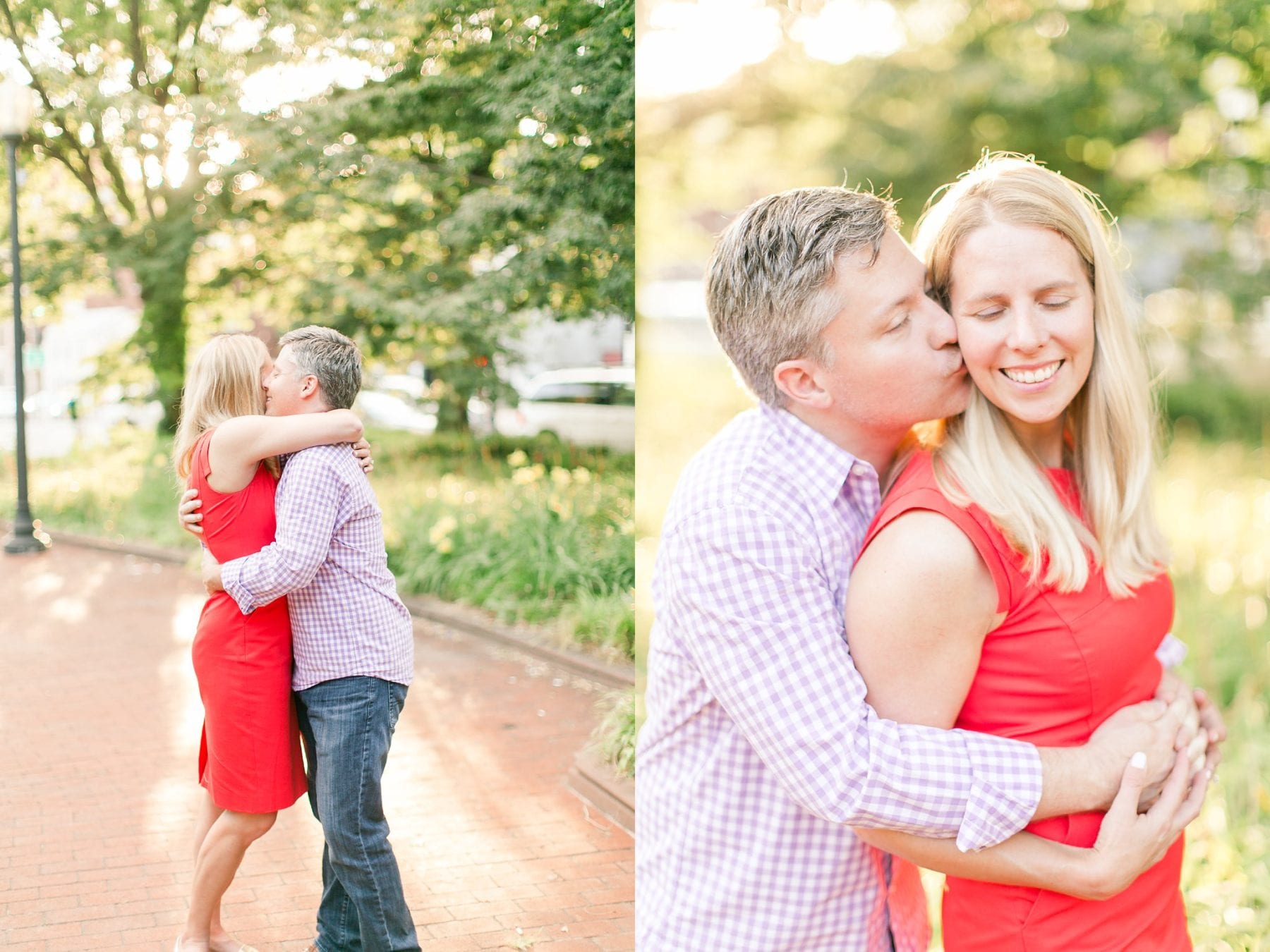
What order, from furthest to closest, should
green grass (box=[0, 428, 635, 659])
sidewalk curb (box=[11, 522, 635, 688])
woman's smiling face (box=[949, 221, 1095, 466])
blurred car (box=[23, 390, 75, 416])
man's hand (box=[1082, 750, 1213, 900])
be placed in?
blurred car (box=[23, 390, 75, 416])
green grass (box=[0, 428, 635, 659])
sidewalk curb (box=[11, 522, 635, 688])
woman's smiling face (box=[949, 221, 1095, 466])
man's hand (box=[1082, 750, 1213, 900])

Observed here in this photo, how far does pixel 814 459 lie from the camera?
1638 millimetres

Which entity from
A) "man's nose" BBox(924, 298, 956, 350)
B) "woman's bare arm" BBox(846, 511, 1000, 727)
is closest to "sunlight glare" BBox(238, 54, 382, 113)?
"man's nose" BBox(924, 298, 956, 350)

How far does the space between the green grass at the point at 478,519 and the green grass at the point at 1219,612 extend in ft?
1.07

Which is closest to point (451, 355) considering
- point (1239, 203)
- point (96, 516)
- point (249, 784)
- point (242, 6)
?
point (96, 516)

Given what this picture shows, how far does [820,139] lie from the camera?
41.4 ft

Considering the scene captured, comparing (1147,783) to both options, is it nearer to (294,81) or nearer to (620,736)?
(294,81)

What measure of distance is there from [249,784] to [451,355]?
5.44 metres

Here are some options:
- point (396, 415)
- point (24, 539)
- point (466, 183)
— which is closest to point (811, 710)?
point (466, 183)

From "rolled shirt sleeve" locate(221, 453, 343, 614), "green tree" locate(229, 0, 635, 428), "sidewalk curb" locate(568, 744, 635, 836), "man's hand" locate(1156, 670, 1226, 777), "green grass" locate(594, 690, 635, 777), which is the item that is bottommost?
"sidewalk curb" locate(568, 744, 635, 836)

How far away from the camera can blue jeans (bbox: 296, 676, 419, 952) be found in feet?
9.02

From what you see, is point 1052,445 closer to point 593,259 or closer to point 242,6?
point 242,6

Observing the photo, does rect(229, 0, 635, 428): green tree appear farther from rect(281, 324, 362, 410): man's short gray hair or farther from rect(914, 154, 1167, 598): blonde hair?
rect(914, 154, 1167, 598): blonde hair

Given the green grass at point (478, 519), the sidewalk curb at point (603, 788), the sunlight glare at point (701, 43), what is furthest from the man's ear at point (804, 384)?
the green grass at point (478, 519)

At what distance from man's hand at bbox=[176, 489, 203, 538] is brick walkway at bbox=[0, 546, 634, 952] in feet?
4.55
